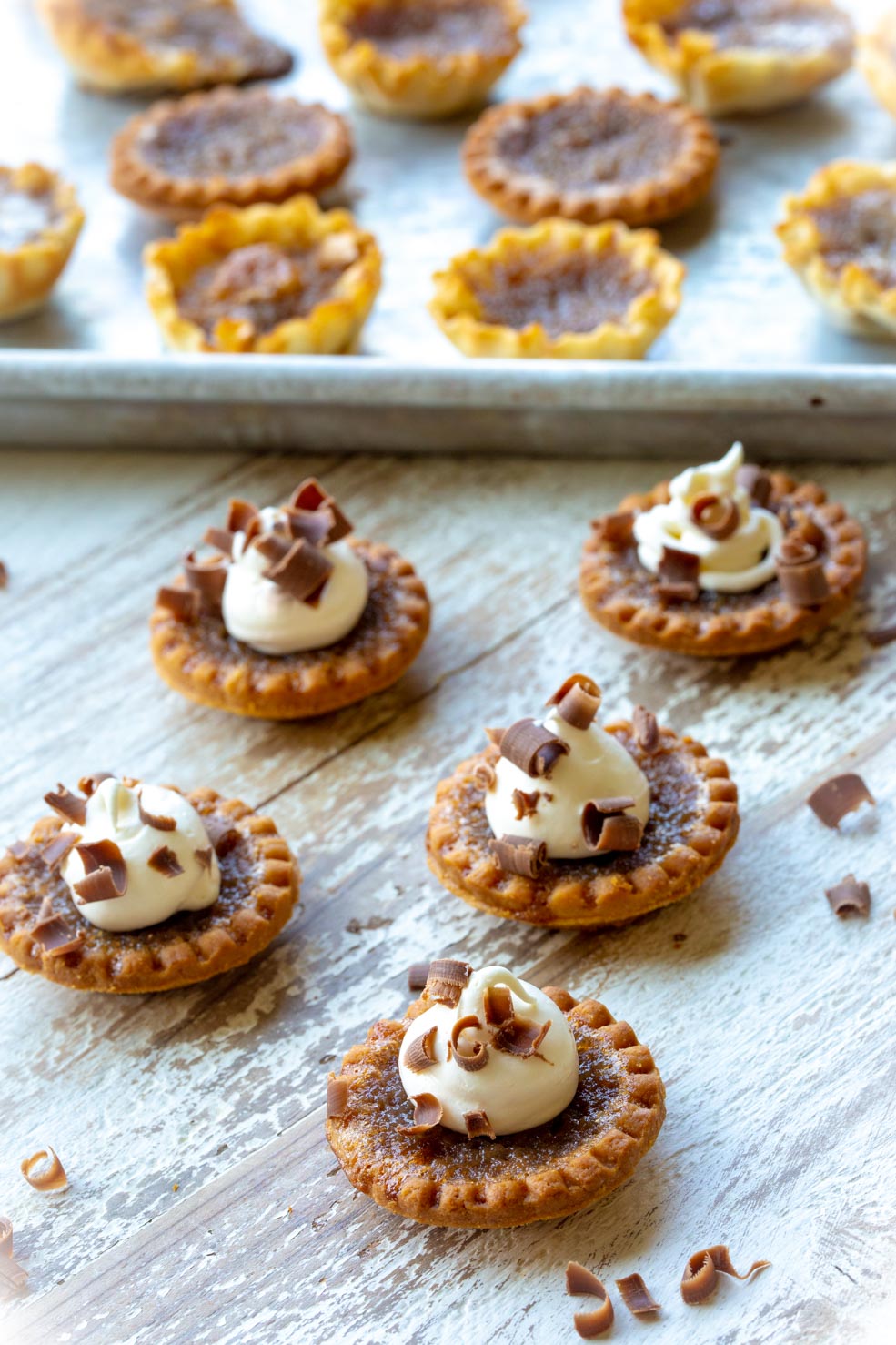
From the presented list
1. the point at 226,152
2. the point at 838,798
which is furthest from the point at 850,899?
the point at 226,152

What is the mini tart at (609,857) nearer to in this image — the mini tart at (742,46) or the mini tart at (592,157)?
the mini tart at (592,157)

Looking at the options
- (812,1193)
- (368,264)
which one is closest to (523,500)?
(368,264)

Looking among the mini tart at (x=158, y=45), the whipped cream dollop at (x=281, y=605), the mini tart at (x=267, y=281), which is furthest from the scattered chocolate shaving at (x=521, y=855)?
the mini tart at (x=158, y=45)

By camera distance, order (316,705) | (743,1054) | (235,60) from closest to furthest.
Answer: (743,1054) → (316,705) → (235,60)

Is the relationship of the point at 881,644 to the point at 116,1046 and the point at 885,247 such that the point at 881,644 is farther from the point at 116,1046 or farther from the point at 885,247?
the point at 116,1046

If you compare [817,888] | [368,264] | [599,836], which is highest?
[368,264]

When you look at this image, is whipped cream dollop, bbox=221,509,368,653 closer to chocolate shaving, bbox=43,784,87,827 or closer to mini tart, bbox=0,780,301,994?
mini tart, bbox=0,780,301,994

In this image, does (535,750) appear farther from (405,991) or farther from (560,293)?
(560,293)
